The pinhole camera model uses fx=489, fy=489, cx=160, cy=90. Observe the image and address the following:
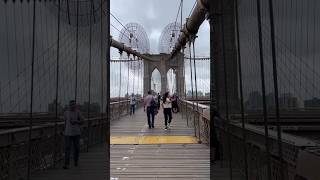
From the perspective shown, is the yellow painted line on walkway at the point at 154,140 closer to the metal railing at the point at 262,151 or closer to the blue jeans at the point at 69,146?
the blue jeans at the point at 69,146

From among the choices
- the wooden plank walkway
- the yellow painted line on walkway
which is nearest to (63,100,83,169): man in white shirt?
the wooden plank walkway

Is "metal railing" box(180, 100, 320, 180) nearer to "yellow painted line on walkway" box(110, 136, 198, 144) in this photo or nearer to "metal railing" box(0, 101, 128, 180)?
"metal railing" box(0, 101, 128, 180)

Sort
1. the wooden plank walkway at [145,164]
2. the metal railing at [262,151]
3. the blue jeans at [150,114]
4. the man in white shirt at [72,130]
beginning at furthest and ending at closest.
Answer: the blue jeans at [150,114], the man in white shirt at [72,130], the wooden plank walkway at [145,164], the metal railing at [262,151]

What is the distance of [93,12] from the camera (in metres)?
5.85

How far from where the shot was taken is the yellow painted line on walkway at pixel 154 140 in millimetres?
13034

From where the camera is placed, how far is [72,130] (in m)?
7.50

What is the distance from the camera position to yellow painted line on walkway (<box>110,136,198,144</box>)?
1303cm

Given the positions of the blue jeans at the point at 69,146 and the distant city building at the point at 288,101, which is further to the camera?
the distant city building at the point at 288,101

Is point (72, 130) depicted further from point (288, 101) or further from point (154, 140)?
point (154, 140)

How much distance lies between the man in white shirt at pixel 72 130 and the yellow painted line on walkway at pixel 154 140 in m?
5.62

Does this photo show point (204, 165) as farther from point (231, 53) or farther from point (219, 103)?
point (231, 53)

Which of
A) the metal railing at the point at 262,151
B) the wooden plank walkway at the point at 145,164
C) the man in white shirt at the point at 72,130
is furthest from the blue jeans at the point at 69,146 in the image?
the metal railing at the point at 262,151

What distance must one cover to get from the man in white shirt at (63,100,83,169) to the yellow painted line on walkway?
562 centimetres

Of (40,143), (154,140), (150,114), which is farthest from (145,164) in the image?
(150,114)
